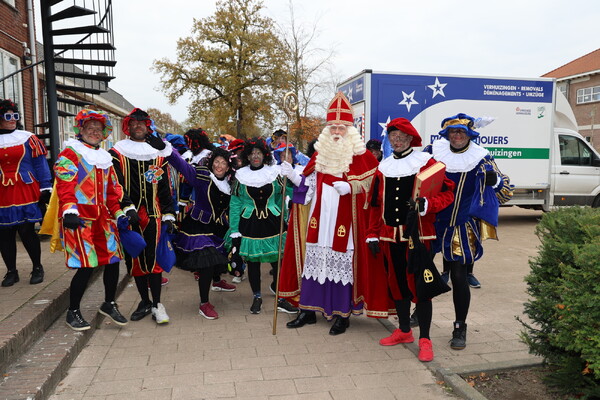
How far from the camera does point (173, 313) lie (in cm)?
493

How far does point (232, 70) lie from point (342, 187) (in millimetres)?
23910

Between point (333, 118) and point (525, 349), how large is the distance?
8.61ft

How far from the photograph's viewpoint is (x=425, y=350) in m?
3.71

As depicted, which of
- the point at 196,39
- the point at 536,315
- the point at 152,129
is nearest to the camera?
the point at 536,315

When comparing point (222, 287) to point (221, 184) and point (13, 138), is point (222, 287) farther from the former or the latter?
point (13, 138)

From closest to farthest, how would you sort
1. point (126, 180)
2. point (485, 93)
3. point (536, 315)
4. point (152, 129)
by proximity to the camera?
point (536, 315), point (126, 180), point (152, 129), point (485, 93)

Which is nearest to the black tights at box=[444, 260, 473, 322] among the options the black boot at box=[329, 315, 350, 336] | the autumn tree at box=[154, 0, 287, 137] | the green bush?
the green bush

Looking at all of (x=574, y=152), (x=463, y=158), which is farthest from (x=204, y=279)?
(x=574, y=152)

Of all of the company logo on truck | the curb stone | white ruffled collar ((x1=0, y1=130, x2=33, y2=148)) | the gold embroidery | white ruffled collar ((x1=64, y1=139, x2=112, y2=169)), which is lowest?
the curb stone

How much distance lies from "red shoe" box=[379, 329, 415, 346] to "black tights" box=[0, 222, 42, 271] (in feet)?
12.3

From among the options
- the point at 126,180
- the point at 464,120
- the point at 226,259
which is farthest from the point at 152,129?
A: the point at 464,120

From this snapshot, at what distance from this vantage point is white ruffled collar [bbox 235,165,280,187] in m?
4.74

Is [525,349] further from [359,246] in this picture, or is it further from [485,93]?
[485,93]

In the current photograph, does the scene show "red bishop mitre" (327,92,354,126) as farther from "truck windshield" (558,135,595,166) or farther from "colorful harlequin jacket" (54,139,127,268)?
"truck windshield" (558,135,595,166)
